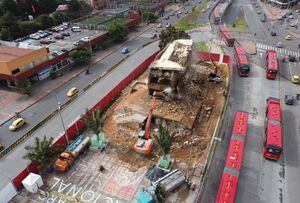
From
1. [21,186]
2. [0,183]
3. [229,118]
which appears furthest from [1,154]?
[229,118]

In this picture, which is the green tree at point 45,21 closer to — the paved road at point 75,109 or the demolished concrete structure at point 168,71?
the paved road at point 75,109

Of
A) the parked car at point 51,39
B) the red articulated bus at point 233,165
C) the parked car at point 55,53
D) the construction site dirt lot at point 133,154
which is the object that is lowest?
the construction site dirt lot at point 133,154

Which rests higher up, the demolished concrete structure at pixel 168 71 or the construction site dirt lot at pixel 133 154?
the demolished concrete structure at pixel 168 71

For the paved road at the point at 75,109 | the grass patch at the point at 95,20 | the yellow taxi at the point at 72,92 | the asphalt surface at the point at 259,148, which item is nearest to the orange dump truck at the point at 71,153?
the paved road at the point at 75,109

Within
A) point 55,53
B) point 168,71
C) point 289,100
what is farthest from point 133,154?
point 55,53

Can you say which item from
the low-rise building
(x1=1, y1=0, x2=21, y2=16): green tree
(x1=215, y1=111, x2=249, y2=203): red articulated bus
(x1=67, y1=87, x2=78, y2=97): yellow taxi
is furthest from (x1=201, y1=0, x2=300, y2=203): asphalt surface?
(x1=1, y1=0, x2=21, y2=16): green tree

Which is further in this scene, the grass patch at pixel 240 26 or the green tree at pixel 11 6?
the green tree at pixel 11 6

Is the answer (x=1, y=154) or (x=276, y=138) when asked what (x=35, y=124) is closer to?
(x=1, y=154)

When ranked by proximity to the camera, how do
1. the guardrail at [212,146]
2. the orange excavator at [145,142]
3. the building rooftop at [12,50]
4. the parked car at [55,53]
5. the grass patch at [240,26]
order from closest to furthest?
the guardrail at [212,146] → the orange excavator at [145,142] → the building rooftop at [12,50] → the parked car at [55,53] → the grass patch at [240,26]
